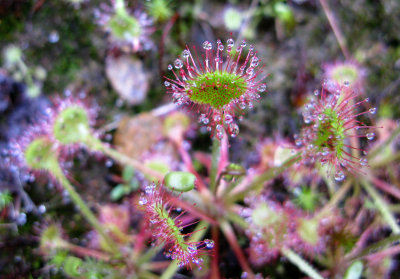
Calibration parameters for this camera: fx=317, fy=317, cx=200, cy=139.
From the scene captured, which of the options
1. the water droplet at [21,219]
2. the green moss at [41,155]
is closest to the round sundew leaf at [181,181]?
the green moss at [41,155]

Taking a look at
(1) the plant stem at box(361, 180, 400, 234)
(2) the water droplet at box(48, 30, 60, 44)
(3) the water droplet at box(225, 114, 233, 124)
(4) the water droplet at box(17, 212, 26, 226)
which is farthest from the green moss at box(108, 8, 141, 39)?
(1) the plant stem at box(361, 180, 400, 234)

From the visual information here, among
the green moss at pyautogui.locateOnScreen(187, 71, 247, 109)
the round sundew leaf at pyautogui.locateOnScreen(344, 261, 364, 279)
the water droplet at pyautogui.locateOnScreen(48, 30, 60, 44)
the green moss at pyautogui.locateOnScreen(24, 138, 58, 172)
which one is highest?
the water droplet at pyautogui.locateOnScreen(48, 30, 60, 44)

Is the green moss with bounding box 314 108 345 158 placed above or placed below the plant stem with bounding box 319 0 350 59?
below

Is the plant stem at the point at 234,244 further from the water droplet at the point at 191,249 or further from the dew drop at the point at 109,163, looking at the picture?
the dew drop at the point at 109,163

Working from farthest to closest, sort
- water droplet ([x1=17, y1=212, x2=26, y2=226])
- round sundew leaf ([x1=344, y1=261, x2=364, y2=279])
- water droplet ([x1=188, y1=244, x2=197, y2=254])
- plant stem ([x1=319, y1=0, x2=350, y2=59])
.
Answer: plant stem ([x1=319, y1=0, x2=350, y2=59])
water droplet ([x1=17, y1=212, x2=26, y2=226])
round sundew leaf ([x1=344, y1=261, x2=364, y2=279])
water droplet ([x1=188, y1=244, x2=197, y2=254])

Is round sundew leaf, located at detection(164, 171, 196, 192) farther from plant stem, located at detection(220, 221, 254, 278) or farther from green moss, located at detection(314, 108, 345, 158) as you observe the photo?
plant stem, located at detection(220, 221, 254, 278)

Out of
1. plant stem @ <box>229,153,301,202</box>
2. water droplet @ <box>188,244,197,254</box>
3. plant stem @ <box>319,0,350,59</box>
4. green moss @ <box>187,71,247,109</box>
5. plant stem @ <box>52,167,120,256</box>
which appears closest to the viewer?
green moss @ <box>187,71,247,109</box>

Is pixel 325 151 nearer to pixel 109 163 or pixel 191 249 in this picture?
Answer: pixel 191 249
